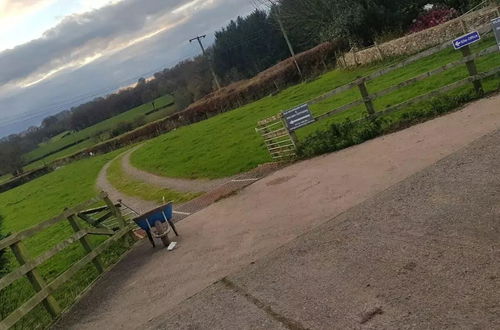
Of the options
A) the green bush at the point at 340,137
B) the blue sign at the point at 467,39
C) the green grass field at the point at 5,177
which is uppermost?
the green grass field at the point at 5,177

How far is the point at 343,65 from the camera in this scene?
36.9 metres

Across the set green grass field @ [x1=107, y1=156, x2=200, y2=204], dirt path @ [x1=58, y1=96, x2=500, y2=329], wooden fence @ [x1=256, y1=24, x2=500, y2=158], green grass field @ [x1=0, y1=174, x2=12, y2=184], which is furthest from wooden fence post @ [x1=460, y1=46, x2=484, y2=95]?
green grass field @ [x1=0, y1=174, x2=12, y2=184]

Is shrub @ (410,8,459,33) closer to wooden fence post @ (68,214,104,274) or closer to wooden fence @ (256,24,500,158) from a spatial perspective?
wooden fence @ (256,24,500,158)

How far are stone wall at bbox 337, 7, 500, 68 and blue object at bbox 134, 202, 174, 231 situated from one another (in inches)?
644

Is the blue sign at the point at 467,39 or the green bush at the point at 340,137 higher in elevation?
the blue sign at the point at 467,39

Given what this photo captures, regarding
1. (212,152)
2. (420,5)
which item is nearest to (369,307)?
(212,152)

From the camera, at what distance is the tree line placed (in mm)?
34719

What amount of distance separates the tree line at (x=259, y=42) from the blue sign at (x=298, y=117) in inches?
733

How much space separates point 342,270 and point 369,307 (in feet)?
3.31

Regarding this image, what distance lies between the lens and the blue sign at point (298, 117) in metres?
14.1

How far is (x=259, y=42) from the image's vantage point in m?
89.5

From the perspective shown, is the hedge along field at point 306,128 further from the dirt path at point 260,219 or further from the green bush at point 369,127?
the dirt path at point 260,219

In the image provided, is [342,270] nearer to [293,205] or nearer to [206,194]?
[293,205]

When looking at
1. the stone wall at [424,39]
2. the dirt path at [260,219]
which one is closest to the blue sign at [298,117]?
the dirt path at [260,219]
